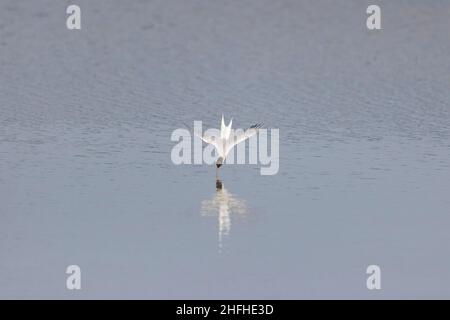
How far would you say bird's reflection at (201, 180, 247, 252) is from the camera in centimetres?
1867

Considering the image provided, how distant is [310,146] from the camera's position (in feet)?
74.5

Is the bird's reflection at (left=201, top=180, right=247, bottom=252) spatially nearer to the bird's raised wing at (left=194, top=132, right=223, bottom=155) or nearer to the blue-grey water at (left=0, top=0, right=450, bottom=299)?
the blue-grey water at (left=0, top=0, right=450, bottom=299)

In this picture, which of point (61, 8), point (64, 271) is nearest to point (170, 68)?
point (61, 8)

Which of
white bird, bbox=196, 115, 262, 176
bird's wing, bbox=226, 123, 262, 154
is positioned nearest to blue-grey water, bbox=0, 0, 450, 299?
white bird, bbox=196, 115, 262, 176

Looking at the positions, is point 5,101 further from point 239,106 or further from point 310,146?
point 310,146

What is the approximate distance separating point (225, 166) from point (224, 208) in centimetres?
227

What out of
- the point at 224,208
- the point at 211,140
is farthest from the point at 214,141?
the point at 224,208

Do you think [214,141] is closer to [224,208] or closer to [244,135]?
[244,135]

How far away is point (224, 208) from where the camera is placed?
19.3 meters

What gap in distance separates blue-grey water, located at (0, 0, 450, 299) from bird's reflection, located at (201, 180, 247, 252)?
4cm

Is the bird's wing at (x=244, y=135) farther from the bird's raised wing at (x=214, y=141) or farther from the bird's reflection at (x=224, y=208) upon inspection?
the bird's reflection at (x=224, y=208)

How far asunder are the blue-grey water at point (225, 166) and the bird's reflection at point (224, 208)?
0.04 m

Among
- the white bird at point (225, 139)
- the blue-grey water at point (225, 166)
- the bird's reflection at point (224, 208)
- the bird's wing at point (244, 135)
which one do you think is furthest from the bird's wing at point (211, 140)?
the bird's reflection at point (224, 208)

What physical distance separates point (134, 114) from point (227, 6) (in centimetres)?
869
